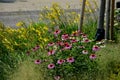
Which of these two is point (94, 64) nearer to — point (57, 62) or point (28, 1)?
point (57, 62)

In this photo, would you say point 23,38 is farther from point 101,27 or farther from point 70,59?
point 70,59

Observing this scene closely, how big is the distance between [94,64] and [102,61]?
0.35 feet

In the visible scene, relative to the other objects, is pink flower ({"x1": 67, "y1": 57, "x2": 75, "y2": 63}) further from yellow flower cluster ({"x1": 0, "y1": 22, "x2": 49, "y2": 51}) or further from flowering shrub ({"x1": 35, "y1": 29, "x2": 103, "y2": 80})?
yellow flower cluster ({"x1": 0, "y1": 22, "x2": 49, "y2": 51})

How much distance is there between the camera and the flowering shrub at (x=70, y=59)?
4.80 meters

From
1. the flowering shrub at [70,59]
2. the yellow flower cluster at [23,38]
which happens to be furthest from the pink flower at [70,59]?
the yellow flower cluster at [23,38]

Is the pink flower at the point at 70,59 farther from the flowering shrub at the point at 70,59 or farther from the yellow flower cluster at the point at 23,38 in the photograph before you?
the yellow flower cluster at the point at 23,38

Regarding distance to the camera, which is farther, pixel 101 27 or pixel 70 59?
pixel 101 27

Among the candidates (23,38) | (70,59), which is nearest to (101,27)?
(23,38)

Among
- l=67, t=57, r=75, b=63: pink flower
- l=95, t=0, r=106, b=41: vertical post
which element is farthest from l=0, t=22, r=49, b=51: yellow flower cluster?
l=67, t=57, r=75, b=63: pink flower

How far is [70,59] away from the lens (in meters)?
4.78

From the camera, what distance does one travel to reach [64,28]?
7.12 metres

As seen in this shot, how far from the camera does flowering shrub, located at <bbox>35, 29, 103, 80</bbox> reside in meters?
4.80

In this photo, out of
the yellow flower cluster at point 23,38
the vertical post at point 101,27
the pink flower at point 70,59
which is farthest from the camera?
the vertical post at point 101,27

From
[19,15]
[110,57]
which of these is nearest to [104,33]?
[110,57]
